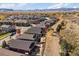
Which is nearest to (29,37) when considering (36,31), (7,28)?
(36,31)

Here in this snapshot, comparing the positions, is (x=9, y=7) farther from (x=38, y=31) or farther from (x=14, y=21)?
(x=38, y=31)

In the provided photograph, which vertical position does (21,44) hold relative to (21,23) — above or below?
below

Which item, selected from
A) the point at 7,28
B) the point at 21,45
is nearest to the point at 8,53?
the point at 21,45

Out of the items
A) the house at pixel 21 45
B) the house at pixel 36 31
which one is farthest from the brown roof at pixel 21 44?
the house at pixel 36 31

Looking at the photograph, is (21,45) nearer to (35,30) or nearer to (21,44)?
(21,44)

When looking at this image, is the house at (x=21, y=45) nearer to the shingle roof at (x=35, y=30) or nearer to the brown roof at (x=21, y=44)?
the brown roof at (x=21, y=44)

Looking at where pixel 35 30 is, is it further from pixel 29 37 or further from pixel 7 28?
pixel 7 28

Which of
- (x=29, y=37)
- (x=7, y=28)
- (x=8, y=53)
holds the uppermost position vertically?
(x=7, y=28)

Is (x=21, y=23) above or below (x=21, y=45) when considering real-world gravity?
above

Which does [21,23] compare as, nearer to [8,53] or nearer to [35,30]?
[35,30]
